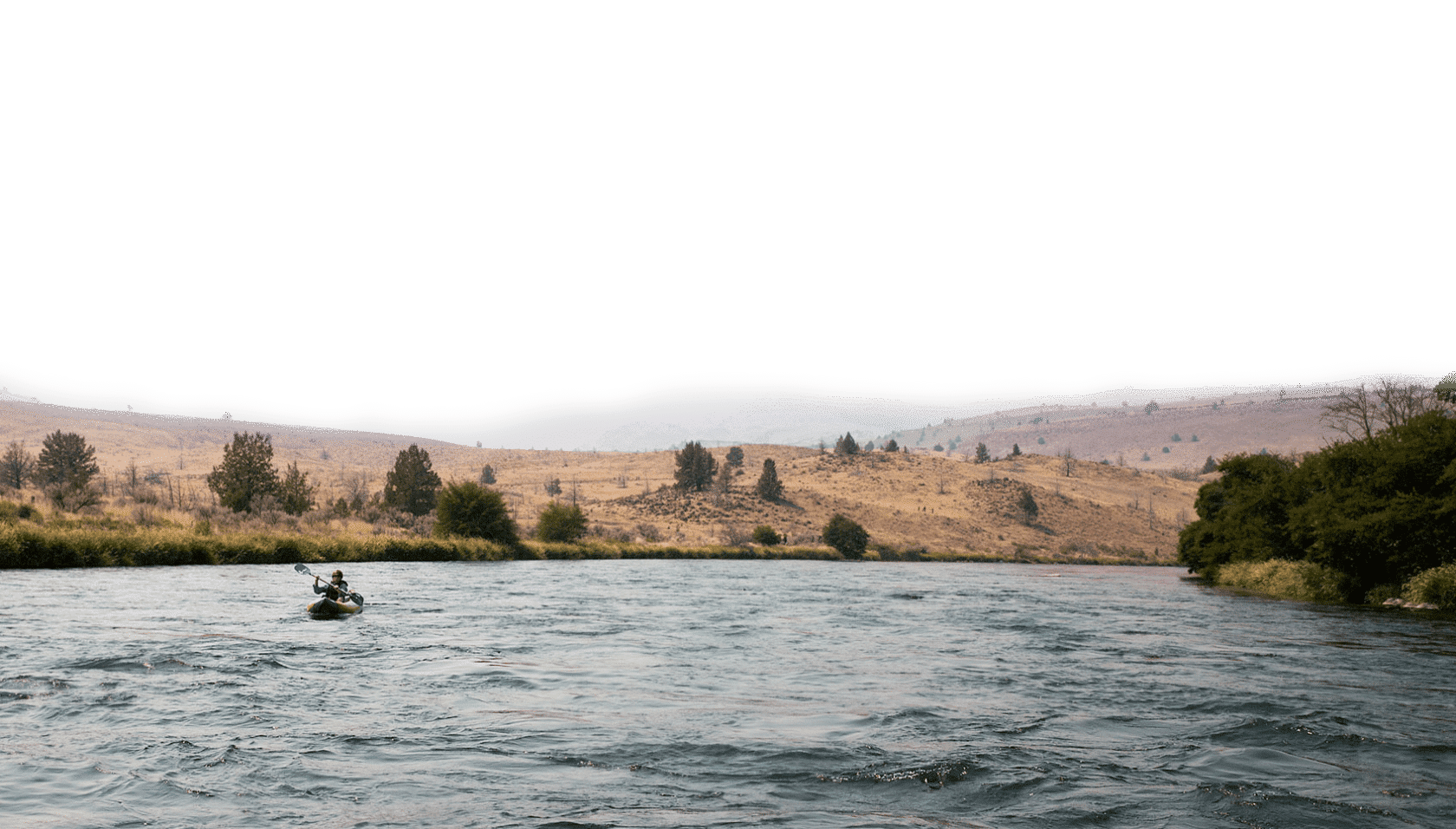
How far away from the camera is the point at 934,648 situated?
27.2 meters

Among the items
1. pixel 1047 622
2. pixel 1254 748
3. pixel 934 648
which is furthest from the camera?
pixel 1047 622

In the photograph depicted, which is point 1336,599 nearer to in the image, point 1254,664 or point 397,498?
point 1254,664

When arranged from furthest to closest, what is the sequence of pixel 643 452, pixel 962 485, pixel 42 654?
pixel 643 452
pixel 962 485
pixel 42 654

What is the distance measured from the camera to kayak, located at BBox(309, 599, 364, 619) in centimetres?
3106

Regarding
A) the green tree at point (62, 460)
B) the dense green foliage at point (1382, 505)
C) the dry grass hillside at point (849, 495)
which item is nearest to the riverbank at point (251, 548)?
the dry grass hillside at point (849, 495)

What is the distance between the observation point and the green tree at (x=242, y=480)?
7175cm

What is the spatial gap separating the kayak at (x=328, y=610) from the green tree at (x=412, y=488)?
59401 millimetres

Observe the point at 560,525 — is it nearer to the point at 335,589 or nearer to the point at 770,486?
the point at 770,486

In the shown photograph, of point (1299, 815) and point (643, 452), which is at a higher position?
point (643, 452)

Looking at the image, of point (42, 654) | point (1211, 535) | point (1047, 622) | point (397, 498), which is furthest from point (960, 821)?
point (397, 498)

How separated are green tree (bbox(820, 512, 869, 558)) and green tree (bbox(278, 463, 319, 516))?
5261 cm

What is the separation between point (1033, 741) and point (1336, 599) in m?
40.1

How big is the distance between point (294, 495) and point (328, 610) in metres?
48.0

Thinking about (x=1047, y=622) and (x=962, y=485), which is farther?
(x=962, y=485)
